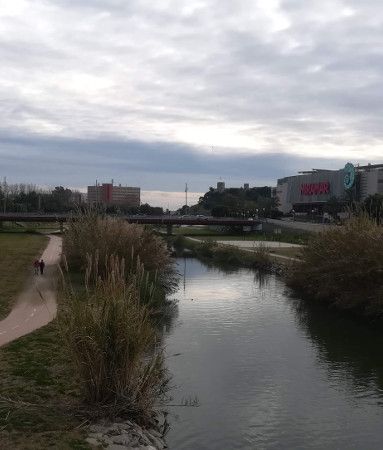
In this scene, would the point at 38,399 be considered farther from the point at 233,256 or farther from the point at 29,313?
the point at 233,256

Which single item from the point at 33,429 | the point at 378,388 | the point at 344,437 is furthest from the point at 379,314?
the point at 33,429

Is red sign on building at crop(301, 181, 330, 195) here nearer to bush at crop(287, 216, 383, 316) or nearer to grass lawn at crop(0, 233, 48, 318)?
grass lawn at crop(0, 233, 48, 318)

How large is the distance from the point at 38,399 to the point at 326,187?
135 meters

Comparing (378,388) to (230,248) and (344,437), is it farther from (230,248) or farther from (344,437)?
(230,248)

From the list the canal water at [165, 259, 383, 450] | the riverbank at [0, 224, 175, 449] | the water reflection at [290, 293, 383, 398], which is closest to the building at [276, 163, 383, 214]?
the water reflection at [290, 293, 383, 398]

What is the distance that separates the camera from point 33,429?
1156 cm

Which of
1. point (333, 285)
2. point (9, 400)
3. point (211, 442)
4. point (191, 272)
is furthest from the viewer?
point (191, 272)

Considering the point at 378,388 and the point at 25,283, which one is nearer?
the point at 378,388

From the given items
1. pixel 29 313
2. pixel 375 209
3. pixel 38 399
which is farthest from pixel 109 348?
pixel 375 209

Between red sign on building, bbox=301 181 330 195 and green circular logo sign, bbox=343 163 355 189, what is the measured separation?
1094 cm

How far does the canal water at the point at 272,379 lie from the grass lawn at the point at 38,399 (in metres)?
2.64

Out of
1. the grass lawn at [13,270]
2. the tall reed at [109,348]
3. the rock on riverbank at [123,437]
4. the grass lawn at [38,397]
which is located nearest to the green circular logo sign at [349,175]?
the grass lawn at [13,270]

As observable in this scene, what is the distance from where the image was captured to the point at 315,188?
14875 cm

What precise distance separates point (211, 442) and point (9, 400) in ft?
15.3
